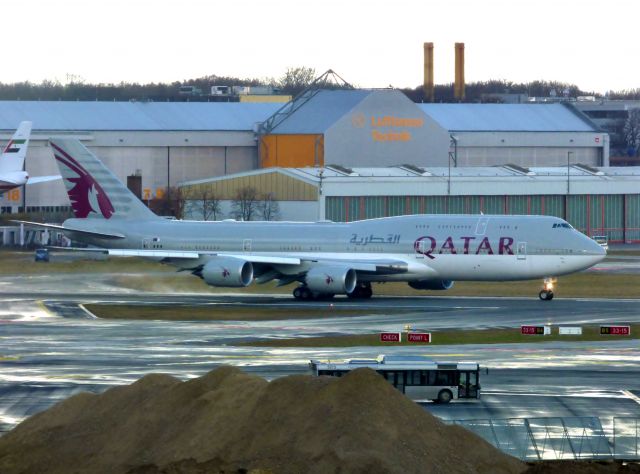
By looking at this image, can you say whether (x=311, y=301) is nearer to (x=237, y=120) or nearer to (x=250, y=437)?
(x=250, y=437)

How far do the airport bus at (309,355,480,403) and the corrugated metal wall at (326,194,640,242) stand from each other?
82163mm

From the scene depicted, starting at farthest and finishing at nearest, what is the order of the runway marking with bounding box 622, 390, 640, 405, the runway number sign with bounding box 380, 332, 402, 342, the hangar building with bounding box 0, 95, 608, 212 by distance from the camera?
the hangar building with bounding box 0, 95, 608, 212, the runway number sign with bounding box 380, 332, 402, 342, the runway marking with bounding box 622, 390, 640, 405

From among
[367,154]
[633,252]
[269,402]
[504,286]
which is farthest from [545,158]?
[269,402]

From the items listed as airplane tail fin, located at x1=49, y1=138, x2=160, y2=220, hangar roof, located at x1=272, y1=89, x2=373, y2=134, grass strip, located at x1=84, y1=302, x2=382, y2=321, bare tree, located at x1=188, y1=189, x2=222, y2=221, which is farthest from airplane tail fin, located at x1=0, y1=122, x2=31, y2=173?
grass strip, located at x1=84, y1=302, x2=382, y2=321

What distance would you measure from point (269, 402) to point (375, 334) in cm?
2696

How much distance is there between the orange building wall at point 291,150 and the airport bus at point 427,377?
104m

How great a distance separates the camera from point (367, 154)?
147 metres

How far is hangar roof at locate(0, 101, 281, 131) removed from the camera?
5915 inches

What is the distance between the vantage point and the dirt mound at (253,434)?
29.0 meters

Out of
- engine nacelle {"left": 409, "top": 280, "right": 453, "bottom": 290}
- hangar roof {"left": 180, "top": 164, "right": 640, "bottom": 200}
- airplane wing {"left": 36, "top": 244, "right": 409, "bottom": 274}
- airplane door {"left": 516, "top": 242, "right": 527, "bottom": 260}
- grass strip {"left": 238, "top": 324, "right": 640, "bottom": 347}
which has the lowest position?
grass strip {"left": 238, "top": 324, "right": 640, "bottom": 347}

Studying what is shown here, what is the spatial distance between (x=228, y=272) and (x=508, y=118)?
10047cm

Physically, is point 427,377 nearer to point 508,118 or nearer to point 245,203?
point 245,203

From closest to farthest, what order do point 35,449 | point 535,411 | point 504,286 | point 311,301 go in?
point 35,449
point 535,411
point 311,301
point 504,286

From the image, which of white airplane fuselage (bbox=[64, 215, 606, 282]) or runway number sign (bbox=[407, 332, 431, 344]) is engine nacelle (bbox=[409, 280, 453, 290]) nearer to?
white airplane fuselage (bbox=[64, 215, 606, 282])
